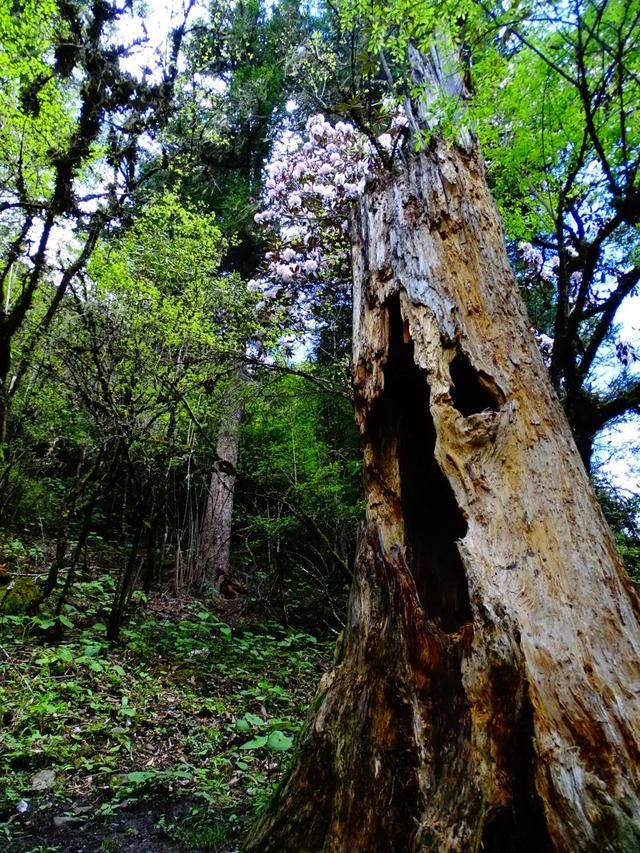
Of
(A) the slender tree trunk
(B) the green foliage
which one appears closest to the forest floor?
(B) the green foliage

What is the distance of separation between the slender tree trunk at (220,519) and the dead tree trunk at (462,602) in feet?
16.7

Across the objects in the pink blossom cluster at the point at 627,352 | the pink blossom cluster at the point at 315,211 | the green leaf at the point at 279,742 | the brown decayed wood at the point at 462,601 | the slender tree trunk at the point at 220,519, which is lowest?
the green leaf at the point at 279,742

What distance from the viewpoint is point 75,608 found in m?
5.49

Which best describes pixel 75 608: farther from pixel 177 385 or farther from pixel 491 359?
pixel 491 359

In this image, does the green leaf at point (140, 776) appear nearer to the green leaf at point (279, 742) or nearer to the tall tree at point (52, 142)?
the green leaf at point (279, 742)

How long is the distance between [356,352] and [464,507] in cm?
103

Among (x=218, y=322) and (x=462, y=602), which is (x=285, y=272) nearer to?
(x=218, y=322)

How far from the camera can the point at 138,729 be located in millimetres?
3547

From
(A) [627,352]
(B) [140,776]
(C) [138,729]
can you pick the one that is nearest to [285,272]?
(A) [627,352]

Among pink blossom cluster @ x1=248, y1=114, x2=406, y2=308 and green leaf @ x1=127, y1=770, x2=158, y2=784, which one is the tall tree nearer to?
pink blossom cluster @ x1=248, y1=114, x2=406, y2=308

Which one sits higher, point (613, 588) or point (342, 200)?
point (342, 200)

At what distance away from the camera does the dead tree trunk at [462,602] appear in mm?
1416

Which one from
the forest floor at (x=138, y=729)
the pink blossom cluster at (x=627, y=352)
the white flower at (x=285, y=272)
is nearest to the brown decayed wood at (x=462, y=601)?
the forest floor at (x=138, y=729)

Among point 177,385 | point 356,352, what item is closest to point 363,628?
point 356,352
